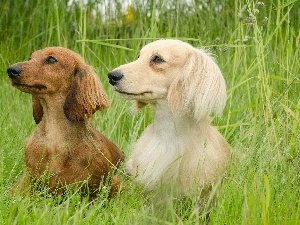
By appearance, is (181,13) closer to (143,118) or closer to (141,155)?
(143,118)

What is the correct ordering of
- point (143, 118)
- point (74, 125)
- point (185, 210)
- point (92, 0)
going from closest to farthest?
point (185, 210)
point (74, 125)
point (143, 118)
point (92, 0)

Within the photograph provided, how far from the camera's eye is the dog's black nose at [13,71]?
4.82 meters

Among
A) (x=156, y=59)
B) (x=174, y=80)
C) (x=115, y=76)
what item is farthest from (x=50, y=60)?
(x=174, y=80)

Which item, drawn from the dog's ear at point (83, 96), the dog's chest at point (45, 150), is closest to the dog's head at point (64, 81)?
the dog's ear at point (83, 96)

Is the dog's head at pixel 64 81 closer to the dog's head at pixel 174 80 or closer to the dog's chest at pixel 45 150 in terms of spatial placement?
the dog's chest at pixel 45 150

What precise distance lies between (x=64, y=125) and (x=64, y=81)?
29 cm

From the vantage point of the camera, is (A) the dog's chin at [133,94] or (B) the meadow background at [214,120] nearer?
(B) the meadow background at [214,120]

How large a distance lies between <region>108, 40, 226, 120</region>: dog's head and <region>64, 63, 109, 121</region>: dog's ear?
0.37 m

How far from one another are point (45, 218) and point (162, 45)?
1.50 m

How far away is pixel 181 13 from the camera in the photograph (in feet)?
27.3

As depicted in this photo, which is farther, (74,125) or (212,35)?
(212,35)

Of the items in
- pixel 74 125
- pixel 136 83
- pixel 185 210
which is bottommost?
pixel 185 210

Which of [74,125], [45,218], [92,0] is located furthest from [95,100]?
[92,0]

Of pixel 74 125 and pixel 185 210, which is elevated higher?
pixel 74 125
